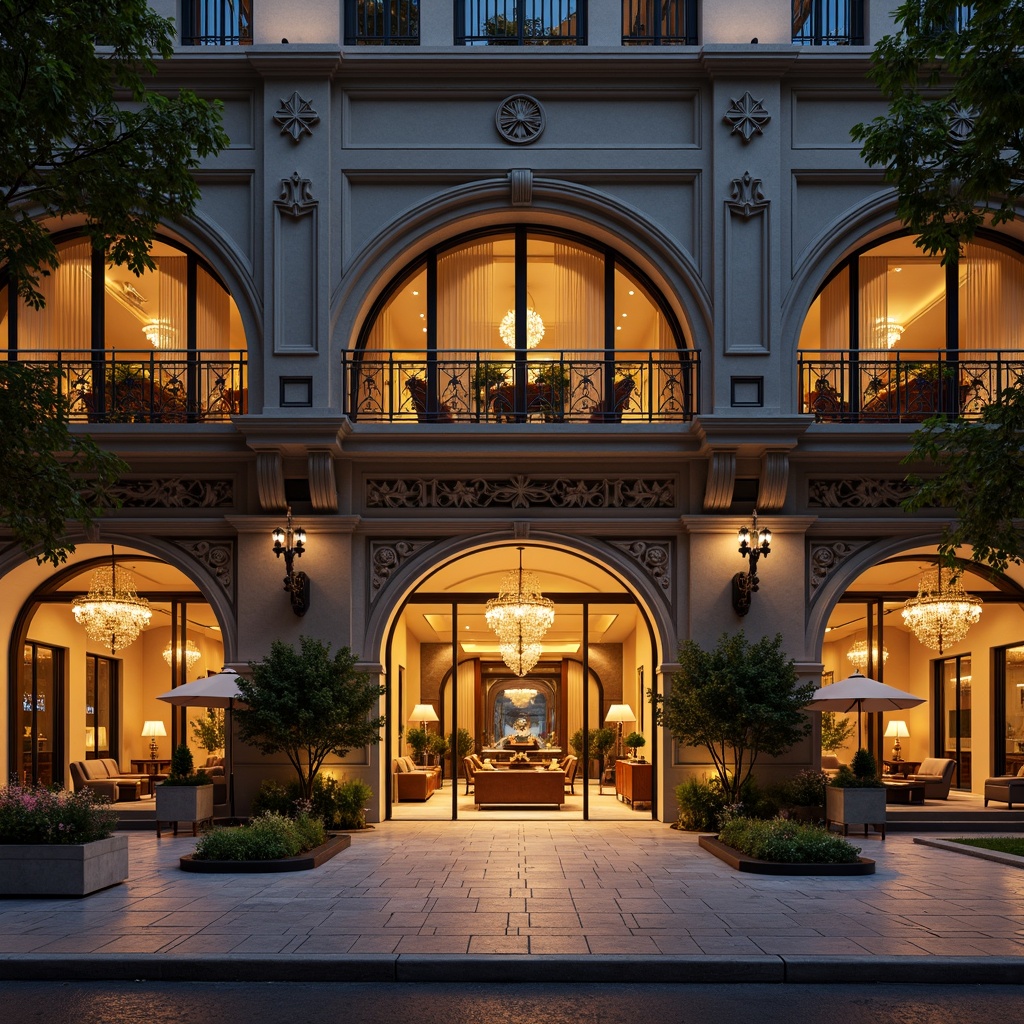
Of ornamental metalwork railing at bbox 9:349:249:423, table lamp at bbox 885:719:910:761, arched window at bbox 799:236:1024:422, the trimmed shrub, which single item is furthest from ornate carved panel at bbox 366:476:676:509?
table lamp at bbox 885:719:910:761

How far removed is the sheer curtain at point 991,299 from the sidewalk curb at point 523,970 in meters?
12.2

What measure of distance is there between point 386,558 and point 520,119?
6922 mm

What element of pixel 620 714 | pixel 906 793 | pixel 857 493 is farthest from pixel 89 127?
pixel 906 793

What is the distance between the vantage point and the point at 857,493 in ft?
56.8

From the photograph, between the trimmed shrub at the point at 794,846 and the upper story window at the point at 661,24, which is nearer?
the trimmed shrub at the point at 794,846

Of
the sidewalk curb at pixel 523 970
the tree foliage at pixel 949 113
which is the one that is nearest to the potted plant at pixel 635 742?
the tree foliage at pixel 949 113

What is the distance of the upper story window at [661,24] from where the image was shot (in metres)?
17.9

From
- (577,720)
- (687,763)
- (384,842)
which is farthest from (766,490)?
(577,720)

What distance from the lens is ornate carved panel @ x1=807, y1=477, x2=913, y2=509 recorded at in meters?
17.3

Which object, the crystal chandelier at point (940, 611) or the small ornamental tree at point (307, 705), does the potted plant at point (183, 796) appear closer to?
the small ornamental tree at point (307, 705)

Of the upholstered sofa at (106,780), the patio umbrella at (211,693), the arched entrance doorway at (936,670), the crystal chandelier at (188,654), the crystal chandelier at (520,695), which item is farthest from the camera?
the crystal chandelier at (520,695)

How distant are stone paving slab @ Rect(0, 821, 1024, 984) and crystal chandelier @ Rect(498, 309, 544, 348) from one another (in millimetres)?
7753

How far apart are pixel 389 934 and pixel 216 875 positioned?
12.8 feet

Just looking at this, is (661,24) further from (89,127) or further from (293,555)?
(89,127)
